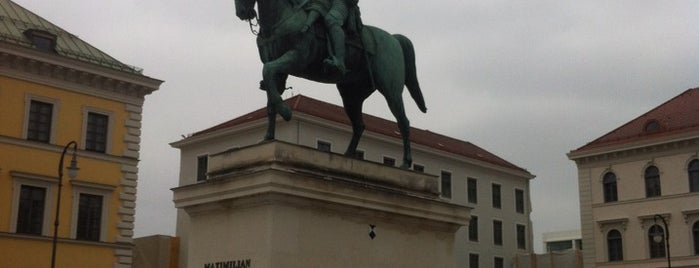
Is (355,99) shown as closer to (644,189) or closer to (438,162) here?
(644,189)

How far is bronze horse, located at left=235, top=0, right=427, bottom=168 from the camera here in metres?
12.2

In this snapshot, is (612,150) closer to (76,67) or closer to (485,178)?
(485,178)

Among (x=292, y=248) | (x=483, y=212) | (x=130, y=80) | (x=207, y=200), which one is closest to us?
(x=292, y=248)

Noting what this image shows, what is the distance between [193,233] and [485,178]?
5336cm

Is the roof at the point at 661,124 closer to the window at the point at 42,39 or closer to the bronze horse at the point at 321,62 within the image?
the window at the point at 42,39

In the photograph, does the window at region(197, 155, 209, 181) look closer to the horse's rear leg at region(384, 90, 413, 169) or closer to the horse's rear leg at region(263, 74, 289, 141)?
the horse's rear leg at region(384, 90, 413, 169)

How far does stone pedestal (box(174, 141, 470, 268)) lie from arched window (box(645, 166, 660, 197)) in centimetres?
4229

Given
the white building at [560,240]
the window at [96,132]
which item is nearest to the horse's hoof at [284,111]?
the window at [96,132]

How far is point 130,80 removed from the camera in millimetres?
41719

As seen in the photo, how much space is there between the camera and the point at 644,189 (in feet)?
175

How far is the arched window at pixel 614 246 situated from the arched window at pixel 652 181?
2.94m

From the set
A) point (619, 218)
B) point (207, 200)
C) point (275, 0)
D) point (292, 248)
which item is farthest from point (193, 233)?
point (619, 218)

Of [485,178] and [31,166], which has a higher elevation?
[485,178]

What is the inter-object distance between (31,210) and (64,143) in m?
3.03
